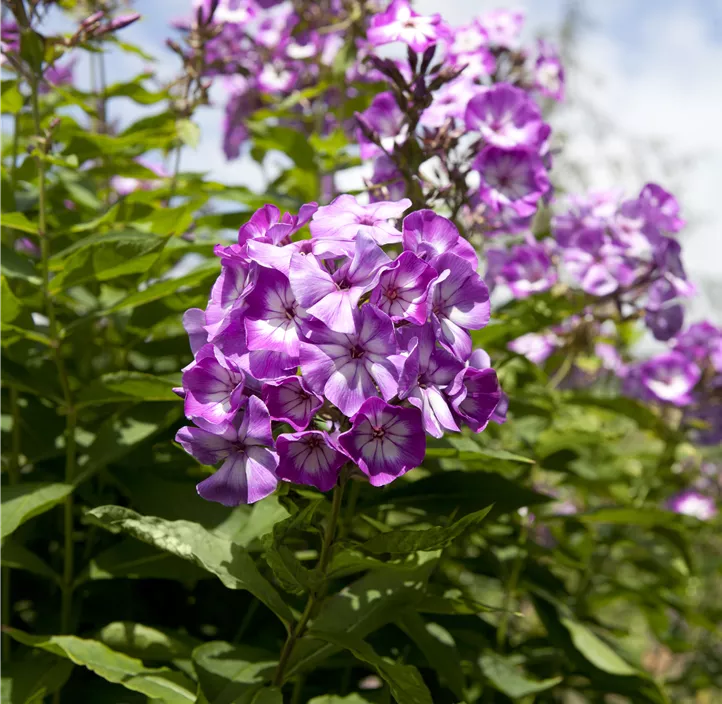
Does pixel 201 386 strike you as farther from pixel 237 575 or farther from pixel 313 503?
pixel 237 575

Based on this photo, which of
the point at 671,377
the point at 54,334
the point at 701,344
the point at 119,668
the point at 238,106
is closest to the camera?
the point at 119,668

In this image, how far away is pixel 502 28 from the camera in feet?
8.28

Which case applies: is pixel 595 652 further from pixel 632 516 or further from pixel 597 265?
pixel 597 265

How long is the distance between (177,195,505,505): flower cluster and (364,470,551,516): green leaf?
53cm

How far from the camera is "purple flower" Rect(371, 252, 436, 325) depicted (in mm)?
1131

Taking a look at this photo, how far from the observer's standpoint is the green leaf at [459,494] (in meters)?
1.70

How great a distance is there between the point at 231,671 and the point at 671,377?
6.21 ft

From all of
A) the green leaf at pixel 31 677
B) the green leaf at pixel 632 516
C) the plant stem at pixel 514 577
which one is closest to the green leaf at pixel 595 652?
the plant stem at pixel 514 577

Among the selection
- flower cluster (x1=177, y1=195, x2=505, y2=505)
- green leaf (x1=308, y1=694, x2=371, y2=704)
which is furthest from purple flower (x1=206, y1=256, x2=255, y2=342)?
green leaf (x1=308, y1=694, x2=371, y2=704)

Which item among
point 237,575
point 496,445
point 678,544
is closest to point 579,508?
point 678,544

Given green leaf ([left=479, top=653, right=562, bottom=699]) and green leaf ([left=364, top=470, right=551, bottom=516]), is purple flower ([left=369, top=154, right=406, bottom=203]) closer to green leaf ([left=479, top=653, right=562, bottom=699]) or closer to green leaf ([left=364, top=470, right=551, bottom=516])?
green leaf ([left=364, top=470, right=551, bottom=516])

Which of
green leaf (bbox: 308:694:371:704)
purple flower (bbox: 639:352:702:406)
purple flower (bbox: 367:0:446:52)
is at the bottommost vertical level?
green leaf (bbox: 308:694:371:704)

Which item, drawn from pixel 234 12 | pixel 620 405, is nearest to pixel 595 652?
pixel 620 405

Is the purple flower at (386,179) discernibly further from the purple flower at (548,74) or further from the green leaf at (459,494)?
the purple flower at (548,74)
